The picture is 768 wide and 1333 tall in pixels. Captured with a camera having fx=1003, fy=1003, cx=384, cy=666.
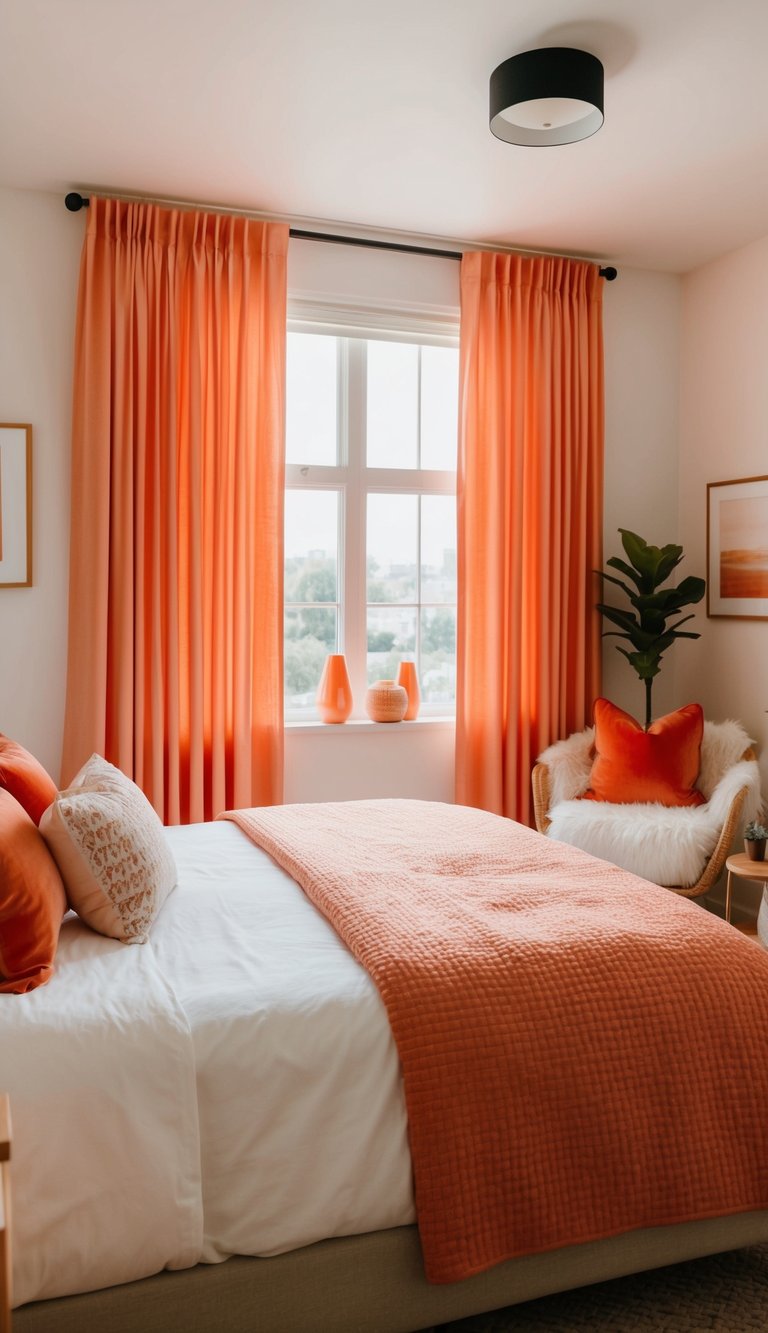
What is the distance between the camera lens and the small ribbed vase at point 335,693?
13.2 ft

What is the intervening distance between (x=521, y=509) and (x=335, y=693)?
1087mm

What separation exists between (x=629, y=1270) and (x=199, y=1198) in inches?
30.4

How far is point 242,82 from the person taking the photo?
9.23 feet

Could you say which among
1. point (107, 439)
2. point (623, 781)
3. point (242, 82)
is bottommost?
point (623, 781)

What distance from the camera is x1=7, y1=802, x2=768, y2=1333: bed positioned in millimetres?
1425

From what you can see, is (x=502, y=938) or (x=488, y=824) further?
(x=488, y=824)

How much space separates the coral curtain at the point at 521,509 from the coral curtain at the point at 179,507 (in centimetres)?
81

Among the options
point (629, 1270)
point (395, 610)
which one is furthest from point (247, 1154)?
point (395, 610)

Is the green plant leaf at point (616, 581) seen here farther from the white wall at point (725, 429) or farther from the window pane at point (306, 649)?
the window pane at point (306, 649)

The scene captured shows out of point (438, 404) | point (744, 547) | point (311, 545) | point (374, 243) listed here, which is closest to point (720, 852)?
point (744, 547)

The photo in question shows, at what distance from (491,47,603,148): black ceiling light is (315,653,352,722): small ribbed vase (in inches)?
78.6

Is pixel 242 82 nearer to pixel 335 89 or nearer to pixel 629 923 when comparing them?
pixel 335 89

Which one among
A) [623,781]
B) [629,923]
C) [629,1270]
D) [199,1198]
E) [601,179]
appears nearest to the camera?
[199,1198]

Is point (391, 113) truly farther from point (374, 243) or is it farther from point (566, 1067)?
point (566, 1067)
